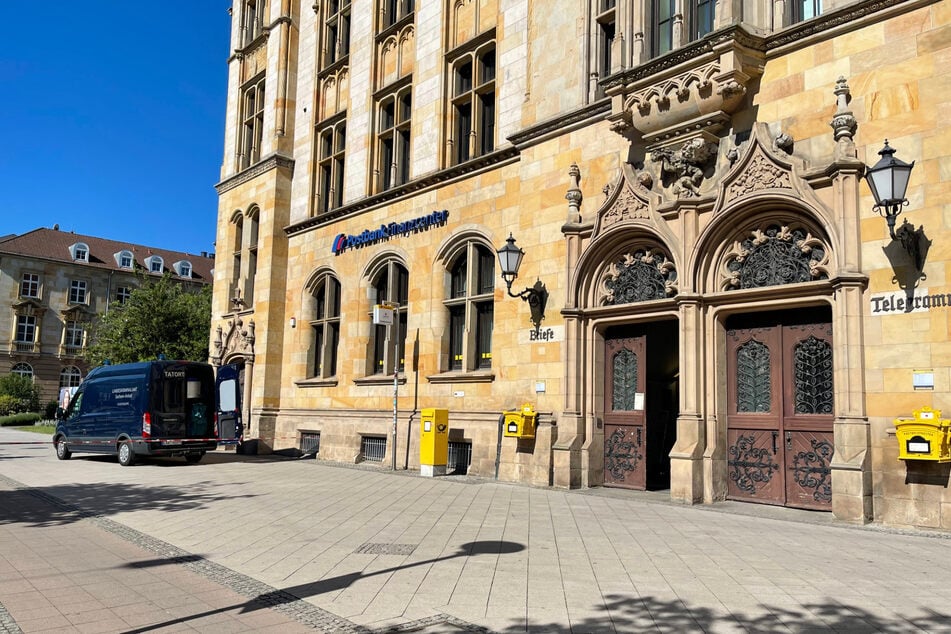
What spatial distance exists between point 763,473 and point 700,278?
129 inches

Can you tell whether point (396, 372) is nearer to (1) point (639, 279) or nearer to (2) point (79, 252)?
(1) point (639, 279)

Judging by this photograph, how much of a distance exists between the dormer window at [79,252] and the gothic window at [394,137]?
186ft

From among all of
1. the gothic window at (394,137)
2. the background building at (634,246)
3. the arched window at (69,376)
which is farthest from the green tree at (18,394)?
the gothic window at (394,137)

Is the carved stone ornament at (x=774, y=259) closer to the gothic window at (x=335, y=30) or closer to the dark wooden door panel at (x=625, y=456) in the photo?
the dark wooden door panel at (x=625, y=456)

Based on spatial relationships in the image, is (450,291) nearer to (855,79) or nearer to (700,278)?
(700,278)

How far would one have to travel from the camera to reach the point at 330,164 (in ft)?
78.3

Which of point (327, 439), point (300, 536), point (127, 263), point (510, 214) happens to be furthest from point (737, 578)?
point (127, 263)

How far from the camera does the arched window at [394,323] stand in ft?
64.8

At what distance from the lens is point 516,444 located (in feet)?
50.3

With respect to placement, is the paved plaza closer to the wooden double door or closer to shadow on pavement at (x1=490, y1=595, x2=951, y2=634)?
shadow on pavement at (x1=490, y1=595, x2=951, y2=634)

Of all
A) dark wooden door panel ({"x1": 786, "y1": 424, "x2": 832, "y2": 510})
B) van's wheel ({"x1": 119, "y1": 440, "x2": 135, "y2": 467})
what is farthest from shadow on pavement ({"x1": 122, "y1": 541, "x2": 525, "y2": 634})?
van's wheel ({"x1": 119, "y1": 440, "x2": 135, "y2": 467})

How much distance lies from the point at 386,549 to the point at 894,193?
7.62m

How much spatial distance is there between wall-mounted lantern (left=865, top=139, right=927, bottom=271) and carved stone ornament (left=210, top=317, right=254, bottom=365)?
19696 mm

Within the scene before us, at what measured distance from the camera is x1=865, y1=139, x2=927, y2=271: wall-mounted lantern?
375 inches
